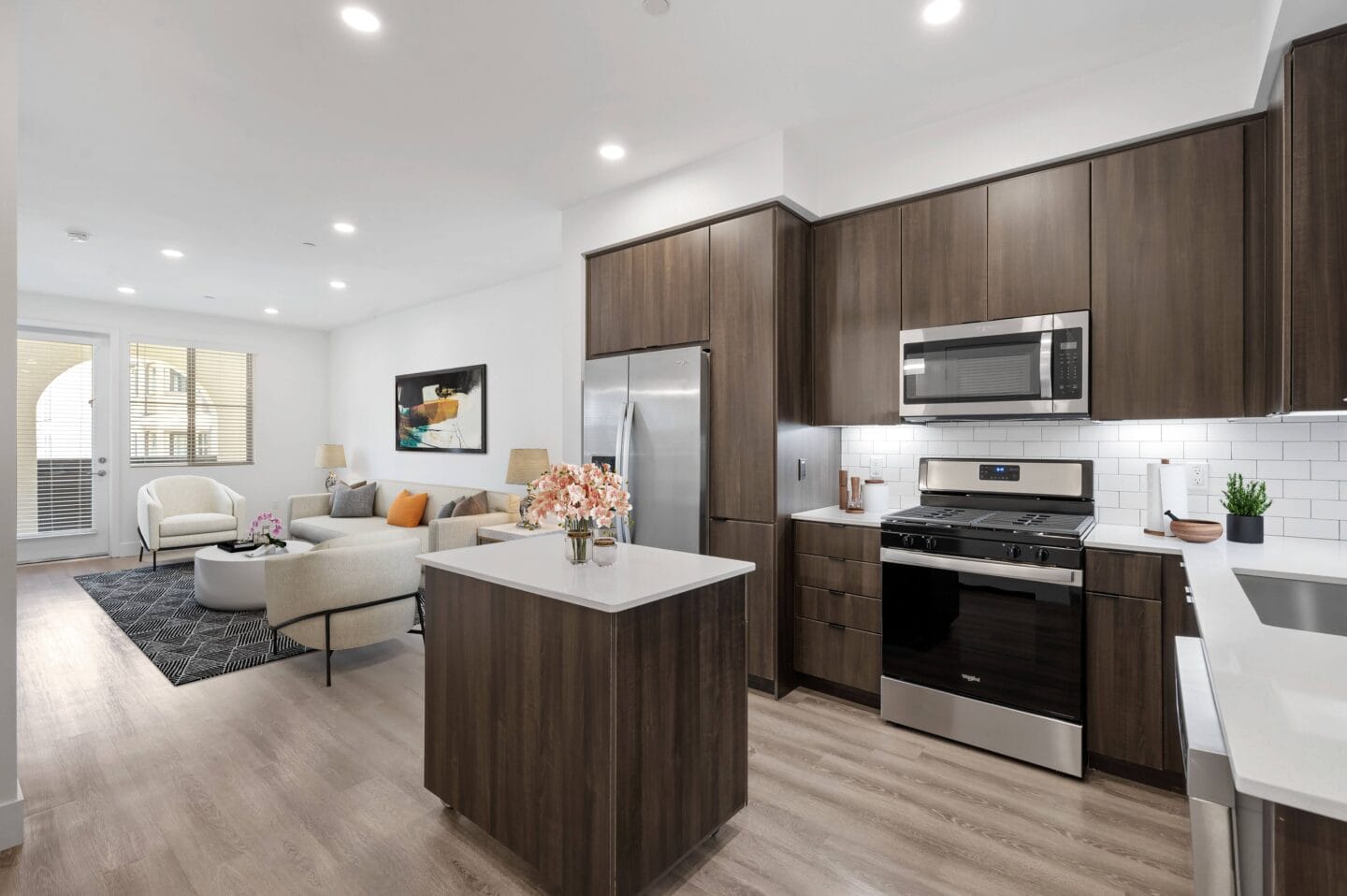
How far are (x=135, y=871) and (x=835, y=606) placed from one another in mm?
2805

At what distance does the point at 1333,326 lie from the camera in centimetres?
192

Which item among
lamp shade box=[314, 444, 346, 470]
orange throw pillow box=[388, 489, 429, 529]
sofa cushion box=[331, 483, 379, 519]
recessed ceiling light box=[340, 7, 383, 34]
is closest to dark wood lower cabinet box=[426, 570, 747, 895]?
recessed ceiling light box=[340, 7, 383, 34]

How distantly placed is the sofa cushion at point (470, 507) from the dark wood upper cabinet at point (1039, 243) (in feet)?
14.3

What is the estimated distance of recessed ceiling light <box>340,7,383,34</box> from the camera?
221cm

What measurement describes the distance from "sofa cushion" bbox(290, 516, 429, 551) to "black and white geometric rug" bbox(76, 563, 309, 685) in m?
1.08

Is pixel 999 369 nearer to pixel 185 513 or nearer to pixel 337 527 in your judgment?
pixel 337 527

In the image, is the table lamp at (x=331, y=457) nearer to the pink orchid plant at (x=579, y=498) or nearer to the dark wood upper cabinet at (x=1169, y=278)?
the pink orchid plant at (x=579, y=498)

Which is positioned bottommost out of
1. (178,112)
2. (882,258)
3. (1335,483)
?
(1335,483)

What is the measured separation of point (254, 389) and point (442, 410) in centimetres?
298

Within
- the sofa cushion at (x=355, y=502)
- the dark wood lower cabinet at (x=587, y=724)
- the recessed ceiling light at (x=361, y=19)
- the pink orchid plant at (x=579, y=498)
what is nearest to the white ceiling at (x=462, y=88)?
the recessed ceiling light at (x=361, y=19)

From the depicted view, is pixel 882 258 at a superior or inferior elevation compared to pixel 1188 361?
superior

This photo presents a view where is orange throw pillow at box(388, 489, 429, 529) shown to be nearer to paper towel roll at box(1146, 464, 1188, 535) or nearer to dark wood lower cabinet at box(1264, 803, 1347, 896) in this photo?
paper towel roll at box(1146, 464, 1188, 535)

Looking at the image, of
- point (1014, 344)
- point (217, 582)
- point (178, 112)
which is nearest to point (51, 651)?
point (217, 582)

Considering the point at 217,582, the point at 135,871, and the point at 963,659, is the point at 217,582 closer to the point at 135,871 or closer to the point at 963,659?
the point at 135,871
